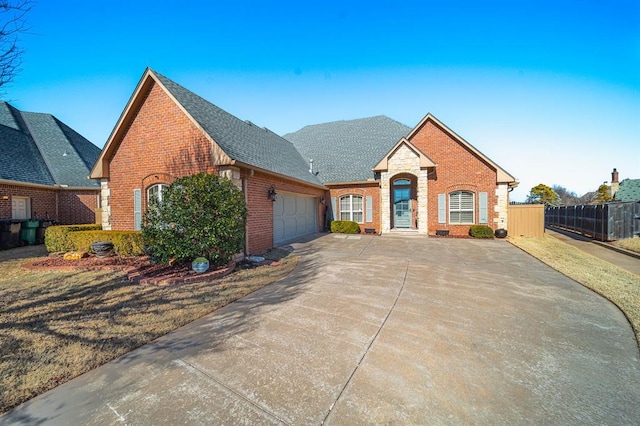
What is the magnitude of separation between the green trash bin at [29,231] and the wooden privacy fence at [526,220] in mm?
24173

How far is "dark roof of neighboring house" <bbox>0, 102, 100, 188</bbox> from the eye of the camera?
1411cm

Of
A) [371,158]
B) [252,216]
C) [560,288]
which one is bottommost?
[560,288]

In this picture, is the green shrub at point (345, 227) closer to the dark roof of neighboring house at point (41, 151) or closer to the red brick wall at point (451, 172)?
the red brick wall at point (451, 172)

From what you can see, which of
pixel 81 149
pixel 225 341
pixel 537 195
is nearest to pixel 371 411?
pixel 225 341

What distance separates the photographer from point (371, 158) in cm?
1802

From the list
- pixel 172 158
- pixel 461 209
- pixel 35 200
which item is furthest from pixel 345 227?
pixel 35 200

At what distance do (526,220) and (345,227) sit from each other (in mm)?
10019

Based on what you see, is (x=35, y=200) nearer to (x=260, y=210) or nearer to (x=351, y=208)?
(x=260, y=210)

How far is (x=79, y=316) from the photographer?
4.42 metres

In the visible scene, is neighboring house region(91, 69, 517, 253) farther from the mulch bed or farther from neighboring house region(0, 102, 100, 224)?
neighboring house region(0, 102, 100, 224)

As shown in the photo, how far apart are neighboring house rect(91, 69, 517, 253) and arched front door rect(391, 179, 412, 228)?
0.21 feet

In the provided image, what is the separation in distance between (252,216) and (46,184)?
43.5 ft

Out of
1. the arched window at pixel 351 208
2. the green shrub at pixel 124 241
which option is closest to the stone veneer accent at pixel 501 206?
the arched window at pixel 351 208

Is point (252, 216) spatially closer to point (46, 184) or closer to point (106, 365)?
point (106, 365)
